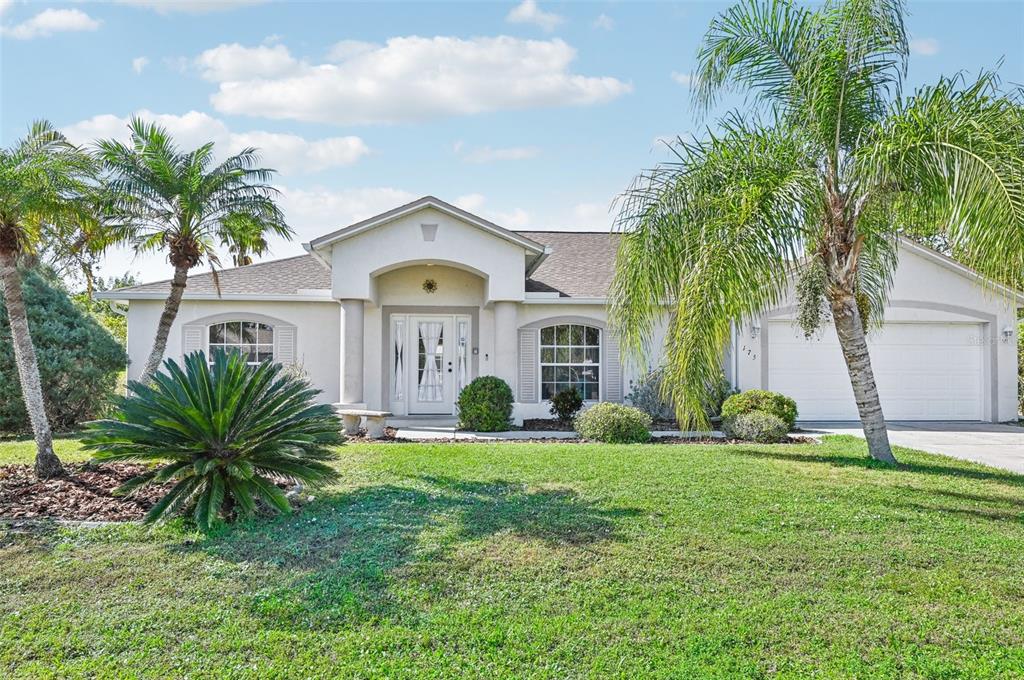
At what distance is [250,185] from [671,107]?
22.9 ft

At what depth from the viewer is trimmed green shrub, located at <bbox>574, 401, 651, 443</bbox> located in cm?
1170

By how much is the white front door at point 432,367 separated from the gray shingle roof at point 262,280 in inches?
104

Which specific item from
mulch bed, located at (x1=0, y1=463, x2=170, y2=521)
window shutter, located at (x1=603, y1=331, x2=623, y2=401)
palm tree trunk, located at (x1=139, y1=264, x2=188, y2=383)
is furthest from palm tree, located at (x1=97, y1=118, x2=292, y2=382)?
window shutter, located at (x1=603, y1=331, x2=623, y2=401)

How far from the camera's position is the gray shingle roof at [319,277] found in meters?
15.2

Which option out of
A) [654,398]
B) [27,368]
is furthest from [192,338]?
[654,398]

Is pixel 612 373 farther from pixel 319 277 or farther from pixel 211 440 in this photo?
pixel 211 440

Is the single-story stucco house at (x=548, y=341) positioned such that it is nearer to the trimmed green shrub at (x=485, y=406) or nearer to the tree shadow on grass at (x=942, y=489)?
the trimmed green shrub at (x=485, y=406)

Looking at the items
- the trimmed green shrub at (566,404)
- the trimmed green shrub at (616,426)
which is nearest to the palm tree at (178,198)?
the trimmed green shrub at (616,426)

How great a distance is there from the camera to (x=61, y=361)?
12.3m

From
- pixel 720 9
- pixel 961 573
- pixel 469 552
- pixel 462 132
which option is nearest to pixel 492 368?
pixel 462 132

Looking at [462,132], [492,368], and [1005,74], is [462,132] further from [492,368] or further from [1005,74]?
[1005,74]

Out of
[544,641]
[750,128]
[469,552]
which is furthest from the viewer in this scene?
[750,128]

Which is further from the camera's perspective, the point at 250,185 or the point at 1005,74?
the point at 250,185

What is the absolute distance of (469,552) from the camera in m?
5.17
